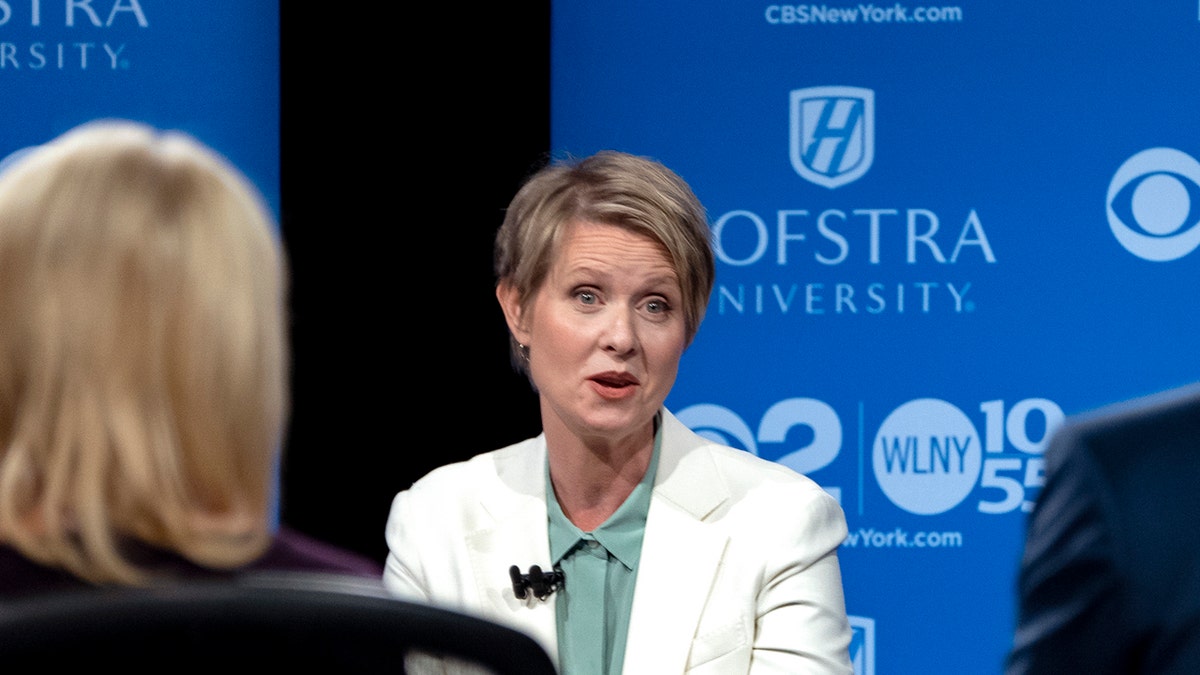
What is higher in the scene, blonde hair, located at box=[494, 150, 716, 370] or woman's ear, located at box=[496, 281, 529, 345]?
blonde hair, located at box=[494, 150, 716, 370]

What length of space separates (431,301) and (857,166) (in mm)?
1210

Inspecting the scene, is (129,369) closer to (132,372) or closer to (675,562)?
(132,372)

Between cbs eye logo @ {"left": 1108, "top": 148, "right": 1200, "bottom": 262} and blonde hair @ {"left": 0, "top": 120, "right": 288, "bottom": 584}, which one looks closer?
blonde hair @ {"left": 0, "top": 120, "right": 288, "bottom": 584}

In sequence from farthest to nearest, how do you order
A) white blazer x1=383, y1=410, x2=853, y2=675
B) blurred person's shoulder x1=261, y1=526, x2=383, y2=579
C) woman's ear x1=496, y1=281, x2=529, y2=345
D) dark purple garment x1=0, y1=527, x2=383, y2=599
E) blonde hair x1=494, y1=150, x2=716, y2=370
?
woman's ear x1=496, y1=281, x2=529, y2=345 → blonde hair x1=494, y1=150, x2=716, y2=370 → white blazer x1=383, y1=410, x2=853, y2=675 → blurred person's shoulder x1=261, y1=526, x2=383, y2=579 → dark purple garment x1=0, y1=527, x2=383, y2=599

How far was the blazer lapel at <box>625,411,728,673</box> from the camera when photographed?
238 cm

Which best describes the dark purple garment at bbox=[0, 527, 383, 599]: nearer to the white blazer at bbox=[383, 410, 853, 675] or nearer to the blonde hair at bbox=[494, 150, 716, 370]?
the white blazer at bbox=[383, 410, 853, 675]

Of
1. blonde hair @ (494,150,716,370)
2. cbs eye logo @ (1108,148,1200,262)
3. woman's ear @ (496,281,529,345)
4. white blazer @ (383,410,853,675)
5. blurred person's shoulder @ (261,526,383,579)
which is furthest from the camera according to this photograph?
cbs eye logo @ (1108,148,1200,262)

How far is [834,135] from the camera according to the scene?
3912 millimetres

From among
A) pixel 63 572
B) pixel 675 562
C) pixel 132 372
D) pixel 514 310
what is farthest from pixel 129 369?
pixel 514 310

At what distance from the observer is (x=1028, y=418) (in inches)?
150

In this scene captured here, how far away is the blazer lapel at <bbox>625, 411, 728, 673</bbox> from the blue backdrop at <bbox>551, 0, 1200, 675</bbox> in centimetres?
138

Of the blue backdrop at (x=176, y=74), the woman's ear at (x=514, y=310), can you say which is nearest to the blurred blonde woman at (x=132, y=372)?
the woman's ear at (x=514, y=310)

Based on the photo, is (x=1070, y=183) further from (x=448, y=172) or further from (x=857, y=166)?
(x=448, y=172)

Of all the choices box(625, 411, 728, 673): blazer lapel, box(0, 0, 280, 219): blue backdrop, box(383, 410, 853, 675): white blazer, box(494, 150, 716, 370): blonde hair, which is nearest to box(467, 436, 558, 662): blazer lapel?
box(383, 410, 853, 675): white blazer
